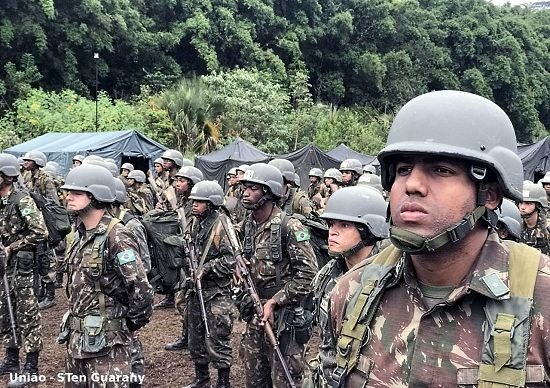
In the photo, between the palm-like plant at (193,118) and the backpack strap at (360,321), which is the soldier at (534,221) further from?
the palm-like plant at (193,118)

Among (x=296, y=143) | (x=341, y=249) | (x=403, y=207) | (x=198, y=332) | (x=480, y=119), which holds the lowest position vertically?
(x=296, y=143)

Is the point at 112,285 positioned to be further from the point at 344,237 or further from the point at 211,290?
the point at 211,290

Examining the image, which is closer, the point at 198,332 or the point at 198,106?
the point at 198,332

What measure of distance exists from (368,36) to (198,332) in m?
41.8

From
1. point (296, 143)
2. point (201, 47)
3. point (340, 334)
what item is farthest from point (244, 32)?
point (340, 334)

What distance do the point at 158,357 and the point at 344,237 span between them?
4.39m

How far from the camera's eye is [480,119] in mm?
1825

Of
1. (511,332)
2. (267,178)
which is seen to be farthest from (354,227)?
(511,332)

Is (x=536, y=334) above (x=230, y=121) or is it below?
above

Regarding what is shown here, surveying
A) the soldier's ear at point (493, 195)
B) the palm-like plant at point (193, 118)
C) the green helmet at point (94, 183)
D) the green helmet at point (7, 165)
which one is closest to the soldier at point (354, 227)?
the green helmet at point (94, 183)

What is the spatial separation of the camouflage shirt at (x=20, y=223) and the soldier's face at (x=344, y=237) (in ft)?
12.3

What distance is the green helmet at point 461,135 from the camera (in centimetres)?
176

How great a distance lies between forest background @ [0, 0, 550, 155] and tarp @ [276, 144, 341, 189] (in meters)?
6.62

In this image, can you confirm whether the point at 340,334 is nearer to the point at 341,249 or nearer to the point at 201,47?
the point at 341,249
